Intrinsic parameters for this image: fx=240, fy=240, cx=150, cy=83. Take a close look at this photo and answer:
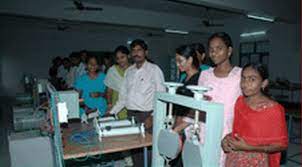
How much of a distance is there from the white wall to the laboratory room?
2.03 m

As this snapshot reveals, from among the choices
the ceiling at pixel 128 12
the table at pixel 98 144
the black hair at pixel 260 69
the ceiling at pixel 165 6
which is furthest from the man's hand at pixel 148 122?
the ceiling at pixel 165 6

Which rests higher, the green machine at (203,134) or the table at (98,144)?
the green machine at (203,134)

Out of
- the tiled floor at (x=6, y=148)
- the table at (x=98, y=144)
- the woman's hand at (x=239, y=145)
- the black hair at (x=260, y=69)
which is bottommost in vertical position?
the tiled floor at (x=6, y=148)

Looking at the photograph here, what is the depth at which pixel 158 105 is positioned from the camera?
1281mm

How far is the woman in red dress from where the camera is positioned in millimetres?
1171

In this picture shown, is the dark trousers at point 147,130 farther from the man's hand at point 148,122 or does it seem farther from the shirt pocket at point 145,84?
the shirt pocket at point 145,84

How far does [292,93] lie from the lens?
6.51 meters

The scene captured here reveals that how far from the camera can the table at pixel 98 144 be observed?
1.58 metres

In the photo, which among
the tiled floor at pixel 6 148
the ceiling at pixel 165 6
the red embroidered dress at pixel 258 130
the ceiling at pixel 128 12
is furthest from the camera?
the ceiling at pixel 165 6

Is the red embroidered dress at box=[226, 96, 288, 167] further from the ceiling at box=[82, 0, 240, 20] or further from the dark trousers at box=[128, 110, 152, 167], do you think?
the ceiling at box=[82, 0, 240, 20]

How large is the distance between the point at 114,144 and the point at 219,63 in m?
0.91

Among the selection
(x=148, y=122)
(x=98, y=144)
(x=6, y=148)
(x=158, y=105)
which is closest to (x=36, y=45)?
(x=6, y=148)

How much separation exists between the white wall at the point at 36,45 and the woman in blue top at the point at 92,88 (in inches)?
243

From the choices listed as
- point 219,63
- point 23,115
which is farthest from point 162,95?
point 23,115
